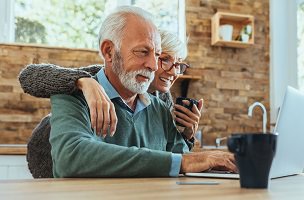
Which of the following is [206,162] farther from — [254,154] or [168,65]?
[168,65]

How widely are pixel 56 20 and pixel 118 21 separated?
2241 mm

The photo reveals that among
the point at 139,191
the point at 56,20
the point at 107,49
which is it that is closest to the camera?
the point at 139,191

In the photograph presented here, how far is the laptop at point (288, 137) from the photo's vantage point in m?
0.99

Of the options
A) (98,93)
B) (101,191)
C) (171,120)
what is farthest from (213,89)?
(101,191)

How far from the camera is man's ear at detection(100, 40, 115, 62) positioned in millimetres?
1585

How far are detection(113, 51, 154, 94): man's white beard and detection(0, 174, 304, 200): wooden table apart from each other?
2.08 feet

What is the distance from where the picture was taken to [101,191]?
78 cm

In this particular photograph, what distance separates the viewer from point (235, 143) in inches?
31.2

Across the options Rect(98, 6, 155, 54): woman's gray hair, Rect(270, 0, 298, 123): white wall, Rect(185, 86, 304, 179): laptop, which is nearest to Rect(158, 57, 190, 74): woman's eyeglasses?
Rect(98, 6, 155, 54): woman's gray hair

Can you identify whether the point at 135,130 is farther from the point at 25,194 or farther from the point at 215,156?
the point at 25,194

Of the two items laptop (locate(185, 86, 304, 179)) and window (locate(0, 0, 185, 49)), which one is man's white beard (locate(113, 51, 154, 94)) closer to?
laptop (locate(185, 86, 304, 179))

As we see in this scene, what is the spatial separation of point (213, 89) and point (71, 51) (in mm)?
1315

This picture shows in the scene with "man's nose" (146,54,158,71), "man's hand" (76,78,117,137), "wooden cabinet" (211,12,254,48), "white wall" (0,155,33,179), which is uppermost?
"wooden cabinet" (211,12,254,48)

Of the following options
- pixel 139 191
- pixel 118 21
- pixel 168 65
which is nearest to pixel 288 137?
pixel 139 191
